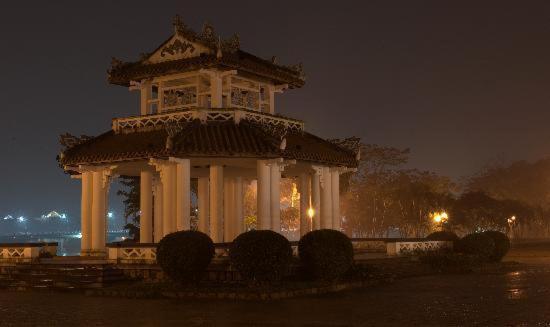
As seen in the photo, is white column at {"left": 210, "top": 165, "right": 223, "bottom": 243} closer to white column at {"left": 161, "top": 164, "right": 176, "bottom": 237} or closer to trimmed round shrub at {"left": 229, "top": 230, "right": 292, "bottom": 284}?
white column at {"left": 161, "top": 164, "right": 176, "bottom": 237}

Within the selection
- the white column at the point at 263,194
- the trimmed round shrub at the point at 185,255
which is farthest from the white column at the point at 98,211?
the trimmed round shrub at the point at 185,255

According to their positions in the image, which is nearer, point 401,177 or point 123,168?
point 123,168

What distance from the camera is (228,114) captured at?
34094 millimetres

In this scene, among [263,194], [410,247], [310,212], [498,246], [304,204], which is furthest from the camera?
[498,246]

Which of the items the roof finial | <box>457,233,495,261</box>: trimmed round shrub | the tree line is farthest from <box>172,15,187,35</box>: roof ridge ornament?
the tree line

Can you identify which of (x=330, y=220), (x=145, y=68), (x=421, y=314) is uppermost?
(x=145, y=68)

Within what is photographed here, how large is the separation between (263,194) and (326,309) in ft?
40.2

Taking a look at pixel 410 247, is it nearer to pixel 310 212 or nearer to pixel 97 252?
pixel 310 212

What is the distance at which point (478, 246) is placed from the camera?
39875mm

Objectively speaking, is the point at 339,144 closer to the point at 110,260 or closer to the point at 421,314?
the point at 110,260

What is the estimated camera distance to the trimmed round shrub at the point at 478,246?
3984cm

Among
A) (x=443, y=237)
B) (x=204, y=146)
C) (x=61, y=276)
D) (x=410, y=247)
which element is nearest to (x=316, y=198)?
(x=410, y=247)

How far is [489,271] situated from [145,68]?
2023 centimetres

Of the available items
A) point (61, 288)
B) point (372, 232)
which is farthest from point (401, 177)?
point (61, 288)
